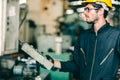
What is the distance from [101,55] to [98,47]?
0.07 meters

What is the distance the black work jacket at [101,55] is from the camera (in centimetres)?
249

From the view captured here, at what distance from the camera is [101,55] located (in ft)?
8.22

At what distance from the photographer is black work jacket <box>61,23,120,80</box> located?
2.49 m

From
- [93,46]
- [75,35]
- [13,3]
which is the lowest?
[75,35]

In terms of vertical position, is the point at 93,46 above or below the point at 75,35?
above

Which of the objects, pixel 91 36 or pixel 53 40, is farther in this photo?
pixel 53 40

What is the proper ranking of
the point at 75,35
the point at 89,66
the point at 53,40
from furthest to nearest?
the point at 75,35, the point at 53,40, the point at 89,66

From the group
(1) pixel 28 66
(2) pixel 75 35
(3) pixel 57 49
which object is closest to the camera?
(1) pixel 28 66

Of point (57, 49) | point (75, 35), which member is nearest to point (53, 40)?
point (57, 49)

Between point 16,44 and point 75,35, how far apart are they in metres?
5.03

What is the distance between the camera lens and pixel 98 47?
8.30 feet

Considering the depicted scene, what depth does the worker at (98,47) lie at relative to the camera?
249cm

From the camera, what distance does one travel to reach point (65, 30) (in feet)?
28.6

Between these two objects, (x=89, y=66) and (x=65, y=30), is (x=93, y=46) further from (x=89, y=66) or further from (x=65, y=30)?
(x=65, y=30)
